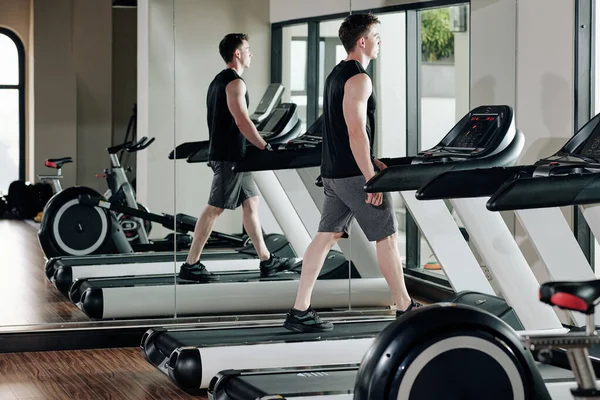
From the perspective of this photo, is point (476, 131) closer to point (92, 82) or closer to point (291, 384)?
point (291, 384)

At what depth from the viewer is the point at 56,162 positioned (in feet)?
17.2

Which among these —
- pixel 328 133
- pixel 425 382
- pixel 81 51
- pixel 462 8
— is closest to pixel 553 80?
pixel 462 8

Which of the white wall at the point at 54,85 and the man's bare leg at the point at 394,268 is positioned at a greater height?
the white wall at the point at 54,85

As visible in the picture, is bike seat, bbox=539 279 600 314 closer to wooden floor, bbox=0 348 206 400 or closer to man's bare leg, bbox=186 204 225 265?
wooden floor, bbox=0 348 206 400

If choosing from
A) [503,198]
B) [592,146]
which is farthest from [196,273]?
[503,198]

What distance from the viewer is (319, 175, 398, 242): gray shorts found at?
4.54m

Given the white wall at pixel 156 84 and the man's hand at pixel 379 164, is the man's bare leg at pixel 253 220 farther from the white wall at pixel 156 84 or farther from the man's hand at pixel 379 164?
the man's hand at pixel 379 164

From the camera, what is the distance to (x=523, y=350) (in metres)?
2.98

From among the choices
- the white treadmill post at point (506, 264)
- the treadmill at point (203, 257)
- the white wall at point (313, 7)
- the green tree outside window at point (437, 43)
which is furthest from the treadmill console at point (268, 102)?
the green tree outside window at point (437, 43)

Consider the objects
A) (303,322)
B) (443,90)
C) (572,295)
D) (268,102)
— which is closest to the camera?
(572,295)

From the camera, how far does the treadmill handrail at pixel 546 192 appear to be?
336 centimetres

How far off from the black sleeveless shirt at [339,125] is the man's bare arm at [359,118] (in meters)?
0.05

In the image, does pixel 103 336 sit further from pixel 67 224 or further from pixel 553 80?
pixel 553 80

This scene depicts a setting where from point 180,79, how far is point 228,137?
0.39 m
